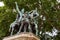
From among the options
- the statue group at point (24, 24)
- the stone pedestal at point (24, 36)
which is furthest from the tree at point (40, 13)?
the stone pedestal at point (24, 36)

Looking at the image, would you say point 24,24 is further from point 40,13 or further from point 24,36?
point 40,13

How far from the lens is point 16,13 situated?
3.51m

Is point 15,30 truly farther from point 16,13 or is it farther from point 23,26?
point 16,13

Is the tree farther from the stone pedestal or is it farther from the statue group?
the stone pedestal

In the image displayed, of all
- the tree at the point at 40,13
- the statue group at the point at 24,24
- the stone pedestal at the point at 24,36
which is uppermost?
the tree at the point at 40,13

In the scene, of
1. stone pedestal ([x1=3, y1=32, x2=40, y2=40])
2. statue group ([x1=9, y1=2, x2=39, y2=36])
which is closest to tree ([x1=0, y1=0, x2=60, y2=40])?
statue group ([x1=9, y1=2, x2=39, y2=36])

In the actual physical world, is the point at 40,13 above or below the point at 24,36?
above

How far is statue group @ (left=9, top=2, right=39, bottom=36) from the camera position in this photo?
126 inches

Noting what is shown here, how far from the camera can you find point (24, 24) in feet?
10.5

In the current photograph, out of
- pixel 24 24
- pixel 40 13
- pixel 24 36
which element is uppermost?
pixel 40 13

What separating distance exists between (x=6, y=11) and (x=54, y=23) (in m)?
0.62

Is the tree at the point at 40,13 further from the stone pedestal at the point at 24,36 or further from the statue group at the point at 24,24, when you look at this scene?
the stone pedestal at the point at 24,36

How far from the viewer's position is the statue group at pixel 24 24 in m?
3.19

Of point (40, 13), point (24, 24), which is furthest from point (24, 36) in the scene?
point (40, 13)
